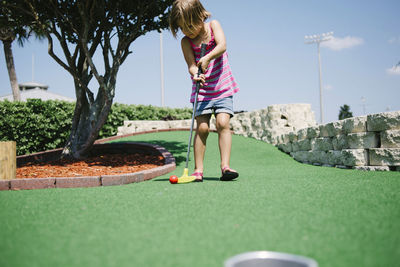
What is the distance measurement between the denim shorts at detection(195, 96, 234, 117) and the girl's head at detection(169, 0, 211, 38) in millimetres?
837

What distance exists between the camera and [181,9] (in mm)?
3051

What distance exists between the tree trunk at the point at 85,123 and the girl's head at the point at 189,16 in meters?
2.79

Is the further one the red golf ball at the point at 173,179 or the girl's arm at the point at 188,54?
the girl's arm at the point at 188,54

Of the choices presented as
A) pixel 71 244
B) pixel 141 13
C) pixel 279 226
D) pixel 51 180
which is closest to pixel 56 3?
pixel 141 13

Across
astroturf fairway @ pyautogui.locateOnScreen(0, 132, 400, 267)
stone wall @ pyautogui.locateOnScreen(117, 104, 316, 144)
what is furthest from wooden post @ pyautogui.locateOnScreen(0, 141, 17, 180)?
stone wall @ pyautogui.locateOnScreen(117, 104, 316, 144)

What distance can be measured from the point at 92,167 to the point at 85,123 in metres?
1.40

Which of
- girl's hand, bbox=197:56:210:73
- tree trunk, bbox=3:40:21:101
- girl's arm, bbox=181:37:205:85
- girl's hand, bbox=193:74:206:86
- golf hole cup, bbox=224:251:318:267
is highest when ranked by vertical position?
tree trunk, bbox=3:40:21:101

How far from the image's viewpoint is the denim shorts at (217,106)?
3.26m

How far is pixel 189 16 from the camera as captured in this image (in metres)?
3.06

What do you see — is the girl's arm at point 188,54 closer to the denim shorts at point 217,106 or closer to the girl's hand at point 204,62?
the girl's hand at point 204,62

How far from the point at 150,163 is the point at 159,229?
3842mm

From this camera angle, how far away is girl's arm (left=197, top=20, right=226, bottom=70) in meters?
3.10

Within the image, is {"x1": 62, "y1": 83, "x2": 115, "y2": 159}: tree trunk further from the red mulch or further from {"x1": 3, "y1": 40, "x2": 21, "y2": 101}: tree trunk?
{"x1": 3, "y1": 40, "x2": 21, "y2": 101}: tree trunk

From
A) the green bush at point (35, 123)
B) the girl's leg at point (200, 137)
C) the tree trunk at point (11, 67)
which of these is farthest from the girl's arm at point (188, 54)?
the tree trunk at point (11, 67)
